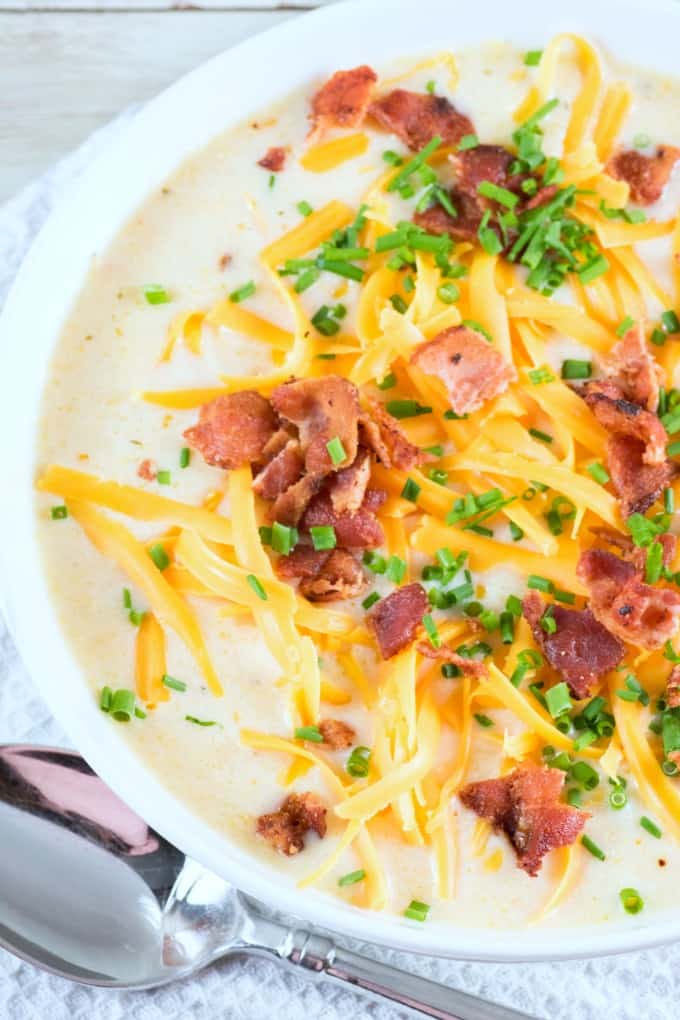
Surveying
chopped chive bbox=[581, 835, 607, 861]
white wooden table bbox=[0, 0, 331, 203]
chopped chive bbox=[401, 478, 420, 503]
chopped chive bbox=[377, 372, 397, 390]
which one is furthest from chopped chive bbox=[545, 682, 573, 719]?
white wooden table bbox=[0, 0, 331, 203]

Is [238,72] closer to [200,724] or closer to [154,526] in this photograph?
[154,526]

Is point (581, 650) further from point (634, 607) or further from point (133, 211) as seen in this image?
point (133, 211)

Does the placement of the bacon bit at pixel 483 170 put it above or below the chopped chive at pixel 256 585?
above

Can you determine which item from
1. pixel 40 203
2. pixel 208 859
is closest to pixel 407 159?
pixel 40 203

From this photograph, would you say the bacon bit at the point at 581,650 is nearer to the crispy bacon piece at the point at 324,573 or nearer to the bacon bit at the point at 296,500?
the crispy bacon piece at the point at 324,573

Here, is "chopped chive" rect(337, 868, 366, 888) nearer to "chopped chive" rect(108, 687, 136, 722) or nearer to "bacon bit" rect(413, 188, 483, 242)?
"chopped chive" rect(108, 687, 136, 722)

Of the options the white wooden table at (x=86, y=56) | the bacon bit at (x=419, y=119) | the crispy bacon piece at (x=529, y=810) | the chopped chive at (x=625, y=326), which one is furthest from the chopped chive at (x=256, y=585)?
the white wooden table at (x=86, y=56)
